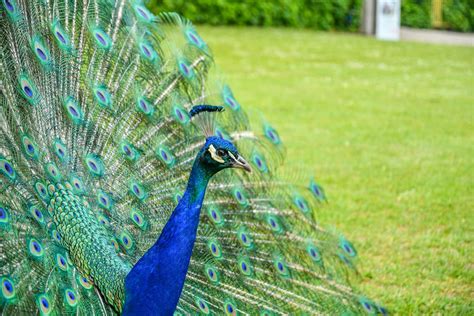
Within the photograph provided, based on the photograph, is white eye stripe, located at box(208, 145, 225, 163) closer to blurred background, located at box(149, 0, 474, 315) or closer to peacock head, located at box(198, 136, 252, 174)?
peacock head, located at box(198, 136, 252, 174)

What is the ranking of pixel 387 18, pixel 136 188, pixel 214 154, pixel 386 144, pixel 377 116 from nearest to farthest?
pixel 214 154, pixel 136 188, pixel 386 144, pixel 377 116, pixel 387 18

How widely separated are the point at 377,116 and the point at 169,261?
6.90 meters

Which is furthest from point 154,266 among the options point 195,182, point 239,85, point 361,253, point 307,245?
point 239,85

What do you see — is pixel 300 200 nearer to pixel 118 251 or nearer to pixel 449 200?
pixel 118 251

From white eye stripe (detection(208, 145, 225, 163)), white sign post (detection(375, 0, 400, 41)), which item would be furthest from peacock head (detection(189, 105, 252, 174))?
white sign post (detection(375, 0, 400, 41))

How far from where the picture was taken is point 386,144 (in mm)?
7812

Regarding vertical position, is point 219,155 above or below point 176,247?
above

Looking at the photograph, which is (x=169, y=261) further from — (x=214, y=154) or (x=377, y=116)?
(x=377, y=116)

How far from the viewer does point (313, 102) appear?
9961 millimetres

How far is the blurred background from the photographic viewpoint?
480 centimetres

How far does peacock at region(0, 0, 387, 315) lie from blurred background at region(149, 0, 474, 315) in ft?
2.62

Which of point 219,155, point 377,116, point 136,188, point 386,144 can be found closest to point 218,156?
point 219,155

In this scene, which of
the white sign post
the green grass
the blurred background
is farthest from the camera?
→ the white sign post

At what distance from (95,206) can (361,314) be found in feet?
4.47
